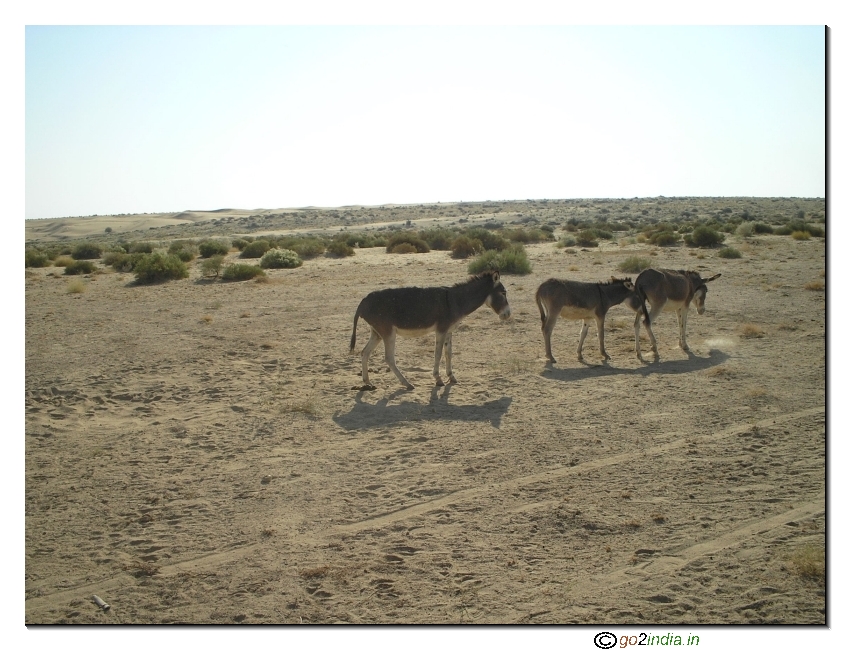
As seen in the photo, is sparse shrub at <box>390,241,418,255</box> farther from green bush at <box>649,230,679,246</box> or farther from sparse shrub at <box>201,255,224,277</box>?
green bush at <box>649,230,679,246</box>

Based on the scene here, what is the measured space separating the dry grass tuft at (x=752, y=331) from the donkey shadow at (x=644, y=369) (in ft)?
6.73

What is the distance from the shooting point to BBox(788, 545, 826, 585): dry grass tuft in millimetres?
5438

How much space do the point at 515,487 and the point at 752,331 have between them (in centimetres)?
1014

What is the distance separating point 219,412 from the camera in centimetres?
1017

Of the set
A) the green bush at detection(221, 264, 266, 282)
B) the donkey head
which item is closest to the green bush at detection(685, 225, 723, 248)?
the green bush at detection(221, 264, 266, 282)

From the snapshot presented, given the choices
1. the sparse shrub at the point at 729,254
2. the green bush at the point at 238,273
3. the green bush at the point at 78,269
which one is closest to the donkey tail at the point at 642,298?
the green bush at the point at 238,273

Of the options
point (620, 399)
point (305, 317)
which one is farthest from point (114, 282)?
point (620, 399)

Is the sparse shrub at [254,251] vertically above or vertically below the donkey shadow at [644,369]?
above

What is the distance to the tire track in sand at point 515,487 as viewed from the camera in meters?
5.58

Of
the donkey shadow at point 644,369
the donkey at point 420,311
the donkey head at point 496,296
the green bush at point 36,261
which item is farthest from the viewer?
the green bush at point 36,261

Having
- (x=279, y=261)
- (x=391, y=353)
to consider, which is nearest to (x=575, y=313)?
(x=391, y=353)

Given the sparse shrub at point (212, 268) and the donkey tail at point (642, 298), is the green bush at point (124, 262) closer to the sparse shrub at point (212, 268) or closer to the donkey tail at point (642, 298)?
the sparse shrub at point (212, 268)

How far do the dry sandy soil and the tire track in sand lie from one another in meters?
0.03

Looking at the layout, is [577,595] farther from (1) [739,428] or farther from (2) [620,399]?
(2) [620,399]
